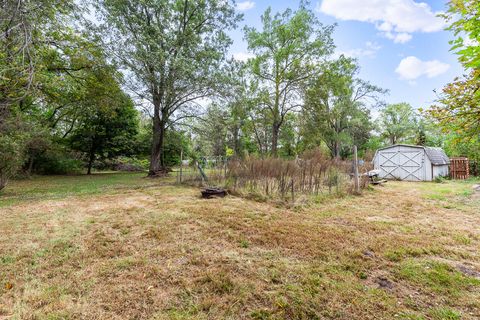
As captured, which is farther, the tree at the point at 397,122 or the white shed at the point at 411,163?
the tree at the point at 397,122

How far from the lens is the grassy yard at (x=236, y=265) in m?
1.66

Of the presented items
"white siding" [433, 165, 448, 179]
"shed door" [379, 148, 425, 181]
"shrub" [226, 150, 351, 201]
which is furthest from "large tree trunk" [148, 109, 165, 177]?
"white siding" [433, 165, 448, 179]

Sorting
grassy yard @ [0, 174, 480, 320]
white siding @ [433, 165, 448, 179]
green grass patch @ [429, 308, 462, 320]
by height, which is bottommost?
green grass patch @ [429, 308, 462, 320]

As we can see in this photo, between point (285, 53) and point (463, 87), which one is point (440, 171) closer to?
point (285, 53)

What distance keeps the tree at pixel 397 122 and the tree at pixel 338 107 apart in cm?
260

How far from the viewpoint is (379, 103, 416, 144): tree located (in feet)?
80.2

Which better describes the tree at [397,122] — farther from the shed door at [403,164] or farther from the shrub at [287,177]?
the shrub at [287,177]

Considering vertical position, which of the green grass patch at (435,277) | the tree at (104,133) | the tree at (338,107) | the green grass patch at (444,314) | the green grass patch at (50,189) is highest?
the tree at (338,107)

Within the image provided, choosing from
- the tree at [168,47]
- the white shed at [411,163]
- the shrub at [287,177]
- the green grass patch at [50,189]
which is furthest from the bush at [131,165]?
the white shed at [411,163]

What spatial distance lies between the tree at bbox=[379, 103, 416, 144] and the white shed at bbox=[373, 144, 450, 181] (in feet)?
45.7

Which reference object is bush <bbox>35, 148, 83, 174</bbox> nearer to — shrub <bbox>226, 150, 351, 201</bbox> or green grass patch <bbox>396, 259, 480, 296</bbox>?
shrub <bbox>226, 150, 351, 201</bbox>

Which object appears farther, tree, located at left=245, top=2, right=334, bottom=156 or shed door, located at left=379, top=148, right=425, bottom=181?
tree, located at left=245, top=2, right=334, bottom=156

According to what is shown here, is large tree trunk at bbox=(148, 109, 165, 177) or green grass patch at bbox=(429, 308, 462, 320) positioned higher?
large tree trunk at bbox=(148, 109, 165, 177)

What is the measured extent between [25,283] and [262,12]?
56.5 ft
